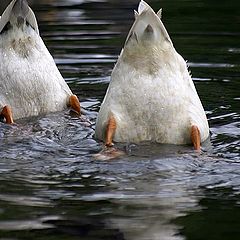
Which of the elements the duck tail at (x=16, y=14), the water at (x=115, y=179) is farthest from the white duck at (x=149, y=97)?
the duck tail at (x=16, y=14)

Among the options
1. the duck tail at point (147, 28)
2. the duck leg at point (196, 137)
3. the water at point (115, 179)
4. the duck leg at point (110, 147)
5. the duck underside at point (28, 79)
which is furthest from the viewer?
the duck underside at point (28, 79)

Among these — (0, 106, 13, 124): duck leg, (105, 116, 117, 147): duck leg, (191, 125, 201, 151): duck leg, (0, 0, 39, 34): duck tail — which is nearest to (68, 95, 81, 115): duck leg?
(0, 106, 13, 124): duck leg

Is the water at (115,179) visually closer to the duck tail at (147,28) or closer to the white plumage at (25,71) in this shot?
the white plumage at (25,71)

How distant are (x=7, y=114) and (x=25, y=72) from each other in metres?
0.48

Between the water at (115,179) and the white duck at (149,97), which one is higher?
the white duck at (149,97)

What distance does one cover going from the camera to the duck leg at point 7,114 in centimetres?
759

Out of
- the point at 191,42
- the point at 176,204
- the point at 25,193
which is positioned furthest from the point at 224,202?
the point at 191,42

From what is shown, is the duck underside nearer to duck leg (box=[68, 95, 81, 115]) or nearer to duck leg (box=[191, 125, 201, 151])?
duck leg (box=[68, 95, 81, 115])

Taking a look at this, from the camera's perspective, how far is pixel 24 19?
8023 mm

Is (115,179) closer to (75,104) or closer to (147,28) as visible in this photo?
(147,28)

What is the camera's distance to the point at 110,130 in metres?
6.64

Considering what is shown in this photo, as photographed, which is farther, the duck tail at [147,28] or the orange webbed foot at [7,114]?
the orange webbed foot at [7,114]

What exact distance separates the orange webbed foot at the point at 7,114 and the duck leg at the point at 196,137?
1.67 metres

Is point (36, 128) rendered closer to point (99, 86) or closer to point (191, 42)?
point (99, 86)
